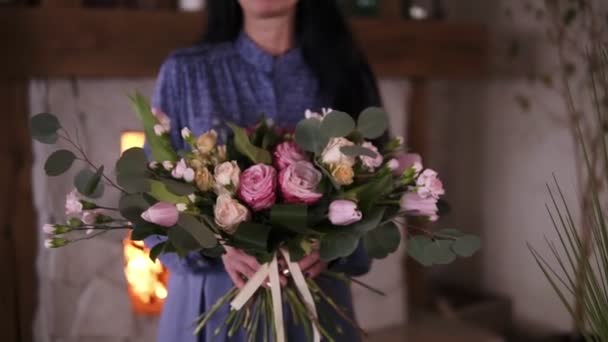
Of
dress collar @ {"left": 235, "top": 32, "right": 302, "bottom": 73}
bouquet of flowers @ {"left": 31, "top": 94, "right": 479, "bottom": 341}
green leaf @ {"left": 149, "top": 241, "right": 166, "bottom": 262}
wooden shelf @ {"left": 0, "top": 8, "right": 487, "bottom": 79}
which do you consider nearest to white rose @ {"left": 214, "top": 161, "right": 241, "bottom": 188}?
bouquet of flowers @ {"left": 31, "top": 94, "right": 479, "bottom": 341}

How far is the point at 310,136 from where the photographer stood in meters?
0.78

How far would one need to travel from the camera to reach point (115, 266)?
1.80 metres

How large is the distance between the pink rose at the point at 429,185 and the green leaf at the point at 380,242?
70 mm

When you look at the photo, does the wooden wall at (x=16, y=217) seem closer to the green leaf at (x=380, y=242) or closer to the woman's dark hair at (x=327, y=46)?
the woman's dark hair at (x=327, y=46)

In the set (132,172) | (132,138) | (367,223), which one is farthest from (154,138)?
(132,138)

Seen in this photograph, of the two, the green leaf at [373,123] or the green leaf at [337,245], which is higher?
the green leaf at [373,123]

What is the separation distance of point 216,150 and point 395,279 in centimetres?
158

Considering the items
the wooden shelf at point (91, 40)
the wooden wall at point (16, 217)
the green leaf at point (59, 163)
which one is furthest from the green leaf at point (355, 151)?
the wooden wall at point (16, 217)

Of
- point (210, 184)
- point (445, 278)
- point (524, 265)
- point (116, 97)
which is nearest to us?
point (210, 184)

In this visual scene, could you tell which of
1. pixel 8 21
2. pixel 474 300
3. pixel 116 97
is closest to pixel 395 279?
pixel 474 300

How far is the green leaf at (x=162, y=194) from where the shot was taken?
0.76m

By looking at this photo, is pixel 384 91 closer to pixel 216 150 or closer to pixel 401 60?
pixel 401 60

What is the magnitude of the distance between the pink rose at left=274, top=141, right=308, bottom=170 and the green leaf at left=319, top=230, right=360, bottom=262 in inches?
4.1

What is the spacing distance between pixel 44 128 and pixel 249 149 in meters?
0.25
